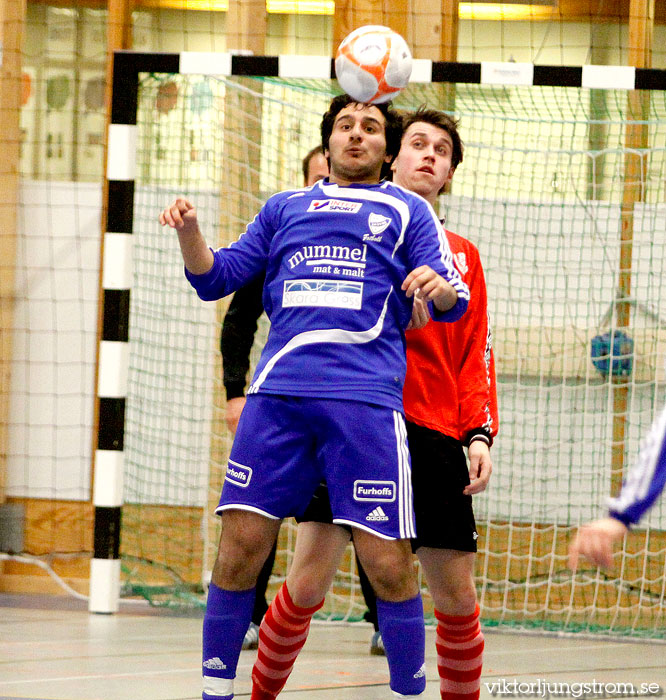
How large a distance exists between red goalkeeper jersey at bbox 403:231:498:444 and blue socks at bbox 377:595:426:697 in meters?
0.53

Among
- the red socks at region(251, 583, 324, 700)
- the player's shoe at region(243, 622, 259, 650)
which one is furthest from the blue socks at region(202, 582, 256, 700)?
the player's shoe at region(243, 622, 259, 650)

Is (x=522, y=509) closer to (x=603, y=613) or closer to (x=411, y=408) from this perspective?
(x=603, y=613)

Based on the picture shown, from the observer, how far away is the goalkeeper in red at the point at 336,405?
2.82 meters

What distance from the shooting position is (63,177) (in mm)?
5812

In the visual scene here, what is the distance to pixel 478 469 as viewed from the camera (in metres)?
3.15

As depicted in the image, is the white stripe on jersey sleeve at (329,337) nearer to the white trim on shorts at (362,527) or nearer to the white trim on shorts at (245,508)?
the white trim on shorts at (245,508)

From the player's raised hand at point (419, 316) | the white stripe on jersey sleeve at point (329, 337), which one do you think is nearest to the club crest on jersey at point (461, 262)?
the player's raised hand at point (419, 316)

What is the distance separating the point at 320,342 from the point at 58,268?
3.31m

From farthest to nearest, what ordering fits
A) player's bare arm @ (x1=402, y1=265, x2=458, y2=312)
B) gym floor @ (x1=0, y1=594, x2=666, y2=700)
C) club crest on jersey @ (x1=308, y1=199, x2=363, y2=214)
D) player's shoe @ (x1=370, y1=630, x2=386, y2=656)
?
player's shoe @ (x1=370, y1=630, x2=386, y2=656)
gym floor @ (x1=0, y1=594, x2=666, y2=700)
club crest on jersey @ (x1=308, y1=199, x2=363, y2=214)
player's bare arm @ (x1=402, y1=265, x2=458, y2=312)

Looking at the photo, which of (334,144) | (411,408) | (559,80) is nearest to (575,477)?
(559,80)

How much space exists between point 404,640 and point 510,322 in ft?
9.41

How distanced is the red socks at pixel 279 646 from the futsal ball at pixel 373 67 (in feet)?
4.44

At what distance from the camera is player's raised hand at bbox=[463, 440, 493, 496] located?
3123 millimetres

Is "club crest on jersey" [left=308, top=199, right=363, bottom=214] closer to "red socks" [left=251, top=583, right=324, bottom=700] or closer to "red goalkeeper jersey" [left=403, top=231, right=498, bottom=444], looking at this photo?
"red goalkeeper jersey" [left=403, top=231, right=498, bottom=444]
